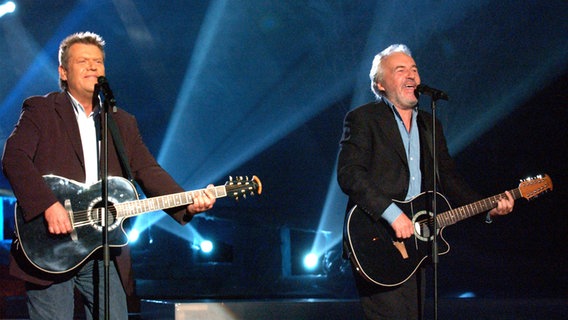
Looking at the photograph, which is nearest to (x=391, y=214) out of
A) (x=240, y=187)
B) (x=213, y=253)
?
(x=240, y=187)

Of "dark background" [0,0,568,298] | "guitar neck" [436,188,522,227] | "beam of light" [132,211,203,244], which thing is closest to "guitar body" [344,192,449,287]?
"guitar neck" [436,188,522,227]

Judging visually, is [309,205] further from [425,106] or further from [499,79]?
[499,79]

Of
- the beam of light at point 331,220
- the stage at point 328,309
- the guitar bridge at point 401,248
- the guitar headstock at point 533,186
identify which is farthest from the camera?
the beam of light at point 331,220

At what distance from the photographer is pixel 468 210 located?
14.2 feet

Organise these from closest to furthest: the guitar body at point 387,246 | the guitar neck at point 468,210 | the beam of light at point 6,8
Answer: the guitar body at point 387,246 → the guitar neck at point 468,210 → the beam of light at point 6,8

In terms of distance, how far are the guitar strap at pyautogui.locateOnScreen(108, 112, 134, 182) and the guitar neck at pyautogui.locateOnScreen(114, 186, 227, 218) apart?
0.58 ft

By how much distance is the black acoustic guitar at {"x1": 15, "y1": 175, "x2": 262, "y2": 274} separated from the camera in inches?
135

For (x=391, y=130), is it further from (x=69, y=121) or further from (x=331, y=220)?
(x=331, y=220)

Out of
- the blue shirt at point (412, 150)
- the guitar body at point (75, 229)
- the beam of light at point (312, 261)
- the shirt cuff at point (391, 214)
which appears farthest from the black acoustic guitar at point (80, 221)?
the beam of light at point (312, 261)

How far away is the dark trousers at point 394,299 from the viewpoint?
3.95 metres

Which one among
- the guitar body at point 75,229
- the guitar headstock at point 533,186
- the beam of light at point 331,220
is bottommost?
the guitar body at point 75,229

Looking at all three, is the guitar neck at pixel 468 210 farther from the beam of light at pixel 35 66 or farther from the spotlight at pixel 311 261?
the beam of light at pixel 35 66

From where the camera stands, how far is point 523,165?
31.4 feet

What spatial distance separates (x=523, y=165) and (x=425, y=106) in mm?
1933
